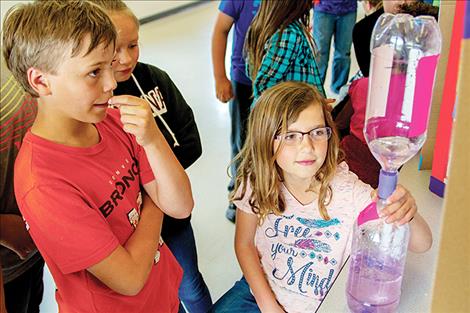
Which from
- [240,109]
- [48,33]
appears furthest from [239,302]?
[240,109]

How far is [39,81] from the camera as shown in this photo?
875 millimetres

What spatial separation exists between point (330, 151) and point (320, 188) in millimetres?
90

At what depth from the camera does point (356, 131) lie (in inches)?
64.0

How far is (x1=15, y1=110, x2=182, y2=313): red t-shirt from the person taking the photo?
0.85m

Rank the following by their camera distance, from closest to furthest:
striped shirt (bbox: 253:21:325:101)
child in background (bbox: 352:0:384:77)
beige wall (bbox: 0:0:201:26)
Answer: striped shirt (bbox: 253:21:325:101) < child in background (bbox: 352:0:384:77) < beige wall (bbox: 0:0:201:26)

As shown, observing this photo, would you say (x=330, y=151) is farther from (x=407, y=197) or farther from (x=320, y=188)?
(x=407, y=197)

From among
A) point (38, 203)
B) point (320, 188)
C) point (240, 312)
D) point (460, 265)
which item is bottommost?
point (240, 312)

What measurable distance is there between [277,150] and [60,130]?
0.47 meters

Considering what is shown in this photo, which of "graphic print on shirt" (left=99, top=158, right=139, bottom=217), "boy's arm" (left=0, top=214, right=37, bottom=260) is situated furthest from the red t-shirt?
"boy's arm" (left=0, top=214, right=37, bottom=260)

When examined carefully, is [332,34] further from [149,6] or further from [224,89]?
[149,6]

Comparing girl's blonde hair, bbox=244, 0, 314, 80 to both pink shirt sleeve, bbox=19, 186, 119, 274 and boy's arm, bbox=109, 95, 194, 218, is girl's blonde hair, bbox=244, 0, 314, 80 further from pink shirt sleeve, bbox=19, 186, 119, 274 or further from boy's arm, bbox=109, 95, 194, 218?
pink shirt sleeve, bbox=19, 186, 119, 274

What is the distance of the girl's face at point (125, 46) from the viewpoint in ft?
3.87

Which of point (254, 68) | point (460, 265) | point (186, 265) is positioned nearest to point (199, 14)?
point (254, 68)

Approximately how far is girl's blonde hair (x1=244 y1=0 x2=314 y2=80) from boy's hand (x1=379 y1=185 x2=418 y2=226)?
41.2 inches
